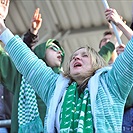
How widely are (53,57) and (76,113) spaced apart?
41.6 inches

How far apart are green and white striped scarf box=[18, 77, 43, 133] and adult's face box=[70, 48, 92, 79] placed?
19.3 inches

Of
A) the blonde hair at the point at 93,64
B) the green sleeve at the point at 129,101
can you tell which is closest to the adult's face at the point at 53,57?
the blonde hair at the point at 93,64

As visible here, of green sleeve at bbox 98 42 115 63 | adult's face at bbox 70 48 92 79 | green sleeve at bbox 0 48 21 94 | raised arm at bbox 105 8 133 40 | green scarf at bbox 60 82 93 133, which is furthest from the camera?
green sleeve at bbox 98 42 115 63

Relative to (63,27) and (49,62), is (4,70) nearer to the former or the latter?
(49,62)

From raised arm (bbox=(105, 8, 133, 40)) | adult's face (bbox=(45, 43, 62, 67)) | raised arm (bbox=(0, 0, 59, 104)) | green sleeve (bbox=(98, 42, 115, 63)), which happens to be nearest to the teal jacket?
raised arm (bbox=(0, 0, 59, 104))

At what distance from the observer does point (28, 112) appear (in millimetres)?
3086

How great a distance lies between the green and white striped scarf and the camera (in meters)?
3.00

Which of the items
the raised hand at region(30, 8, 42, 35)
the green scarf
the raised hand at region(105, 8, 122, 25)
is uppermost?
the raised hand at region(30, 8, 42, 35)

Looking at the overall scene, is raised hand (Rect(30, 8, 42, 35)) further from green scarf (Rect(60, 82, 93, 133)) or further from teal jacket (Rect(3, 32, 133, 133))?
green scarf (Rect(60, 82, 93, 133))

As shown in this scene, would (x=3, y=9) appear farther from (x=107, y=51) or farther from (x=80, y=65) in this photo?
(x=107, y=51)

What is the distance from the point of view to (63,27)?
6426 millimetres

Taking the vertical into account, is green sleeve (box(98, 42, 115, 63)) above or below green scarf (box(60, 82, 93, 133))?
above

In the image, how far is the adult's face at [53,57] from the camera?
11.4 ft

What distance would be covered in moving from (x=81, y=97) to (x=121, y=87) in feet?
0.68
